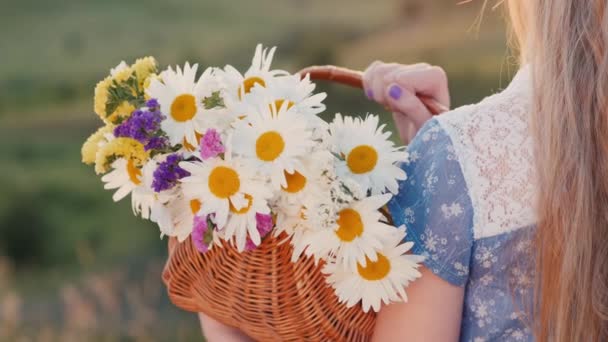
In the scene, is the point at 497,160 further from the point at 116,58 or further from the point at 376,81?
the point at 116,58

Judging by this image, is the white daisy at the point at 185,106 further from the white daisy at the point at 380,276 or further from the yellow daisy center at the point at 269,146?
the white daisy at the point at 380,276

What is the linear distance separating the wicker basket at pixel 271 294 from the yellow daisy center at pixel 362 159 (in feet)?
0.43

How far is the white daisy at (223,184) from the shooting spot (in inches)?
42.8

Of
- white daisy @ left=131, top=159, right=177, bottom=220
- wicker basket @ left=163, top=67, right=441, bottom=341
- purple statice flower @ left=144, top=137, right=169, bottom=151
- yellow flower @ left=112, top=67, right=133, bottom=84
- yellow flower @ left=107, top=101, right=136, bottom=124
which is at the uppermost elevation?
yellow flower @ left=112, top=67, right=133, bottom=84

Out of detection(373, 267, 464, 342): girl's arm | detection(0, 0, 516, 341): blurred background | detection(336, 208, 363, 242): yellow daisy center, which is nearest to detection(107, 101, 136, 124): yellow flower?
detection(336, 208, 363, 242): yellow daisy center

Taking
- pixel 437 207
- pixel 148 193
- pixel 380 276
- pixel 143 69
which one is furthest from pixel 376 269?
pixel 143 69

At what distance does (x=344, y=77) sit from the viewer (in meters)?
1.63

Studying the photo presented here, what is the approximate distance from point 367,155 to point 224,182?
193mm

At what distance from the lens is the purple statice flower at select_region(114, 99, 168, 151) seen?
1148 millimetres

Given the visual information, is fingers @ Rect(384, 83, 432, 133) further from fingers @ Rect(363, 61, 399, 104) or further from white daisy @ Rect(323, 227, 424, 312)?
white daisy @ Rect(323, 227, 424, 312)

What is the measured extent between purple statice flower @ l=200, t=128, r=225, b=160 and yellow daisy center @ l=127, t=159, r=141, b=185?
134 mm

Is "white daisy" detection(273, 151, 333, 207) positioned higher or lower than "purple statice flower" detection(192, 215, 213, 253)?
higher

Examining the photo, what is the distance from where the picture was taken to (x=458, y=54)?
4.70 metres

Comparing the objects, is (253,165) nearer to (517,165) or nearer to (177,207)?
(177,207)
